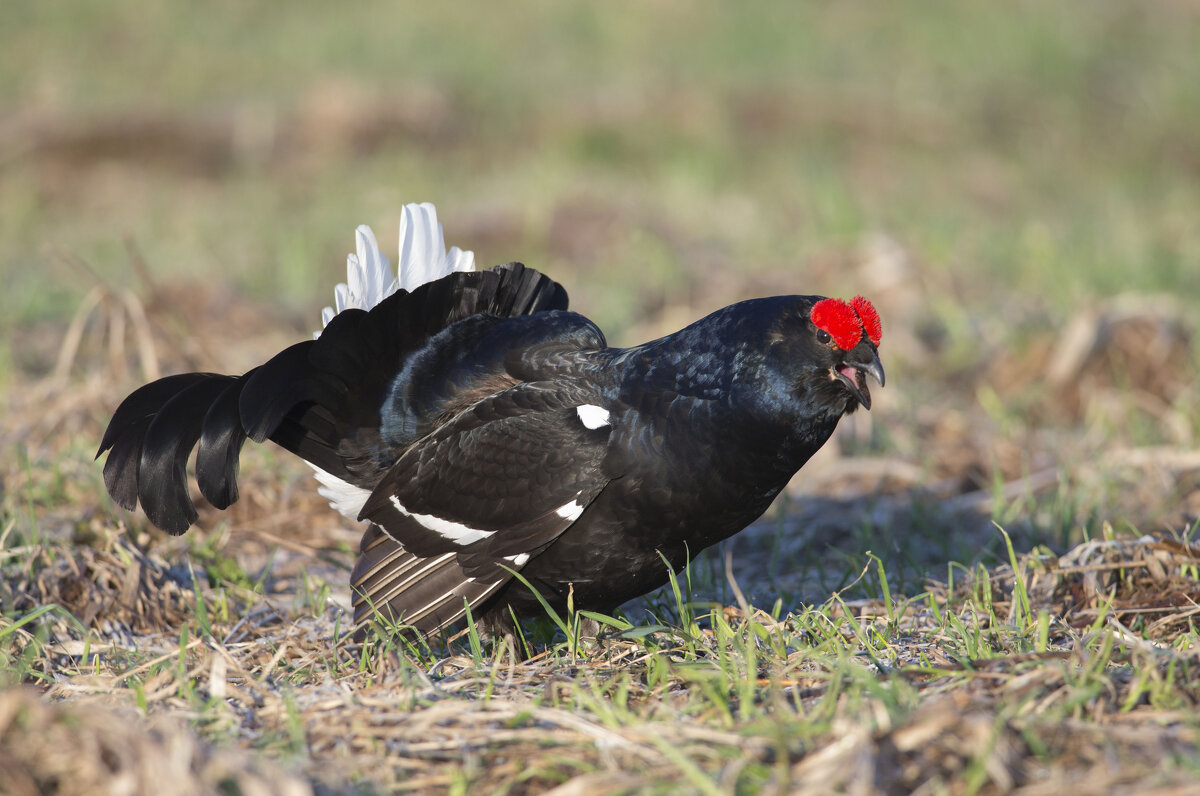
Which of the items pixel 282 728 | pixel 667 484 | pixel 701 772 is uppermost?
pixel 667 484

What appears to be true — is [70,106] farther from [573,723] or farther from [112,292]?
[573,723]

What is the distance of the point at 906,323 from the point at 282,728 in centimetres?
510

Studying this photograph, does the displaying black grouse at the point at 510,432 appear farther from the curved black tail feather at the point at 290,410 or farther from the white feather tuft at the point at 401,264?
the white feather tuft at the point at 401,264

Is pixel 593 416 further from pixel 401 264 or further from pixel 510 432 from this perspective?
pixel 401 264

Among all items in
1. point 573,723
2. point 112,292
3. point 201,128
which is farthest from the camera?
point 201,128

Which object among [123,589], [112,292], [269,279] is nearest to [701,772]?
[123,589]

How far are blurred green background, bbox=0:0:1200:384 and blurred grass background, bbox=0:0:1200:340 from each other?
48 mm

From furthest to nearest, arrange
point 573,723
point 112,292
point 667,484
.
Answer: point 112,292 → point 667,484 → point 573,723

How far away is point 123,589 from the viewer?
356 centimetres

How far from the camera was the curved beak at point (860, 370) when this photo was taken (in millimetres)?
2883

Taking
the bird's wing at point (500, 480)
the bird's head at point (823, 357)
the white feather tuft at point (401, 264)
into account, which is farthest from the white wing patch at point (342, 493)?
the bird's head at point (823, 357)

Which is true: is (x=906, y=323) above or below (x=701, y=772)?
above

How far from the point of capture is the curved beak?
9.46 feet

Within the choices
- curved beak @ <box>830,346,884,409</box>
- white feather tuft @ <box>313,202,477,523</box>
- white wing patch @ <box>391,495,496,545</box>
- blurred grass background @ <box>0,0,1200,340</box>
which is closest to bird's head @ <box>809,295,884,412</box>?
curved beak @ <box>830,346,884,409</box>
